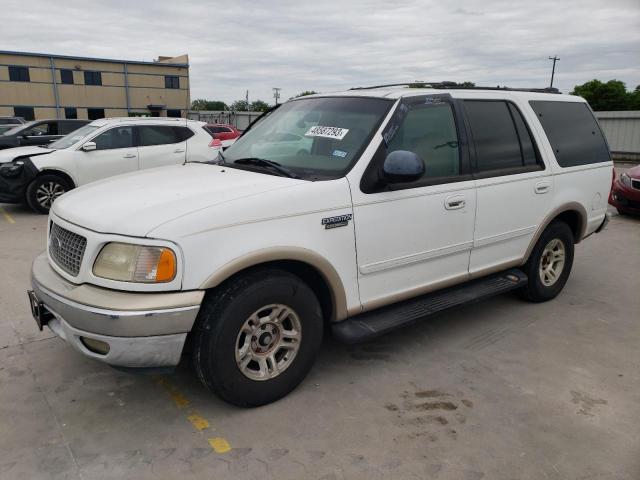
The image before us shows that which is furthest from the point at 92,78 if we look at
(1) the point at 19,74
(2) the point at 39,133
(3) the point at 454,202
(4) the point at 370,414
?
(4) the point at 370,414

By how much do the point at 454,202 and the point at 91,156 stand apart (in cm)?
723

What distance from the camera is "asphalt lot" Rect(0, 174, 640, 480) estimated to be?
8.90 feet

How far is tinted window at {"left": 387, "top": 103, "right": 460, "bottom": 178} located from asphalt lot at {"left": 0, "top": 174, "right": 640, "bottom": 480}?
54.1 inches

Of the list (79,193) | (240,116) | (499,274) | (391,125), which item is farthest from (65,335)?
(240,116)

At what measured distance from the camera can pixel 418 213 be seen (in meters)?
3.60

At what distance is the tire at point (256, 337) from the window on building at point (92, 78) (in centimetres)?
5406

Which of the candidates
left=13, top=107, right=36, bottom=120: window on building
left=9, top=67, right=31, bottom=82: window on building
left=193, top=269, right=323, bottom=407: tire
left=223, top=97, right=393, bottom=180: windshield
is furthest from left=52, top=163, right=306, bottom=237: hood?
left=13, top=107, right=36, bottom=120: window on building

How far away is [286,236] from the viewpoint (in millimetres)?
3010

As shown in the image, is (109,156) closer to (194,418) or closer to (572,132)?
(194,418)

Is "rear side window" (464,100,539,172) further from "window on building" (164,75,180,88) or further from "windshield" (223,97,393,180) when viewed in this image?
"window on building" (164,75,180,88)

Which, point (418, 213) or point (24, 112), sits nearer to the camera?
point (418, 213)

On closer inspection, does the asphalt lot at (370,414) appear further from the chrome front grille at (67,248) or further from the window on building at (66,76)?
the window on building at (66,76)

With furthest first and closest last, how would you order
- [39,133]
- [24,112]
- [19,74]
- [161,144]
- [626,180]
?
1. [24,112]
2. [19,74]
3. [39,133]
4. [161,144]
5. [626,180]

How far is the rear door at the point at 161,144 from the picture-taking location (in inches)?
373
